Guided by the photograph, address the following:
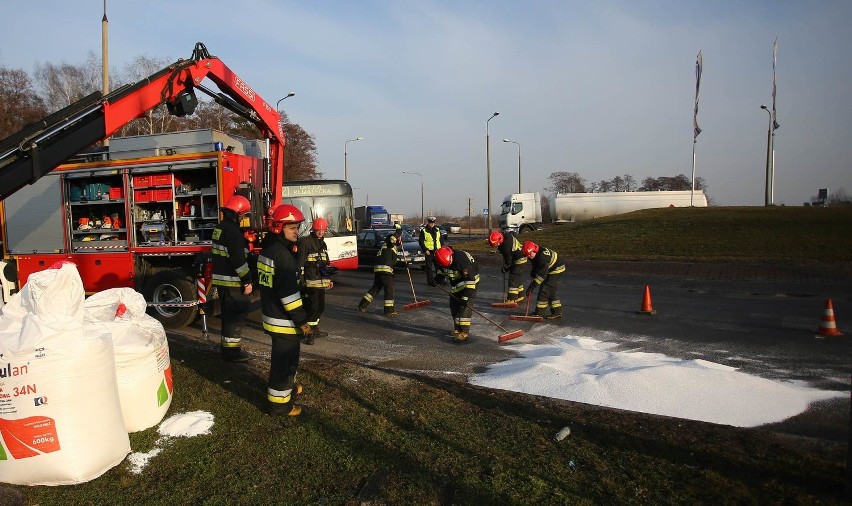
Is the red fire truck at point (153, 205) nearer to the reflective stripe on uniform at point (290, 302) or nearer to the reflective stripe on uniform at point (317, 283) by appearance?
the reflective stripe on uniform at point (317, 283)

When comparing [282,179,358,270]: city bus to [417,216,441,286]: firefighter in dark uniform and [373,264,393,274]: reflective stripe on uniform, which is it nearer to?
[417,216,441,286]: firefighter in dark uniform

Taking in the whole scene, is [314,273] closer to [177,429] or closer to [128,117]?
[128,117]

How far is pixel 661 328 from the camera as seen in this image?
8.96 metres

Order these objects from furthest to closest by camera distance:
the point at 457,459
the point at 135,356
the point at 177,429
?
the point at 177,429 < the point at 135,356 < the point at 457,459

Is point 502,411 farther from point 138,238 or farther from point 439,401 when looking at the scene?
point 138,238

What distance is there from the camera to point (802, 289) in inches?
519

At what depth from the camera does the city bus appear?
614 inches

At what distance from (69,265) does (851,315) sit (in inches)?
462

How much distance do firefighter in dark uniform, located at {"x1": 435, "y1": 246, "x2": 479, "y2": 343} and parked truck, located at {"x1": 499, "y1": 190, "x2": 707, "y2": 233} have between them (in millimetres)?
29254

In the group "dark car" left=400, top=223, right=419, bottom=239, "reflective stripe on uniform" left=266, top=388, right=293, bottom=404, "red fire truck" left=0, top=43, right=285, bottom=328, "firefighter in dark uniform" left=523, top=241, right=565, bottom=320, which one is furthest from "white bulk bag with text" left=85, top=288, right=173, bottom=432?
"dark car" left=400, top=223, right=419, bottom=239

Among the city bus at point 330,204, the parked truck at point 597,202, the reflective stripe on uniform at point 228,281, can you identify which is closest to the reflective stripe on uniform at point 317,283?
the reflective stripe on uniform at point 228,281

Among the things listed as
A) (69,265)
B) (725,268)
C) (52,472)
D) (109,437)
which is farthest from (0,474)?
(725,268)

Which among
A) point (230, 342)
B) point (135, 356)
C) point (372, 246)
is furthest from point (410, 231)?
point (135, 356)

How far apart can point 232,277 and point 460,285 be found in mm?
3204
